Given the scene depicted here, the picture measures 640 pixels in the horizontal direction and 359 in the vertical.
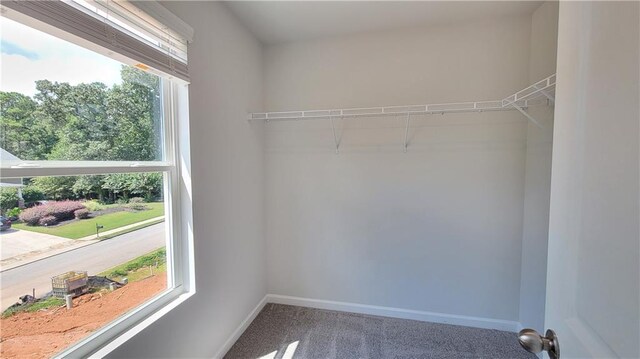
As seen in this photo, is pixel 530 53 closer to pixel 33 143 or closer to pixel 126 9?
pixel 126 9

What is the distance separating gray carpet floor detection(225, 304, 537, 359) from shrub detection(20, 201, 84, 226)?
139cm

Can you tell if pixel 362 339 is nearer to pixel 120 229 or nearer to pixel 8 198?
pixel 120 229

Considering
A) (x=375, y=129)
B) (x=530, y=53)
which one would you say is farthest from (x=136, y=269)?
(x=530, y=53)

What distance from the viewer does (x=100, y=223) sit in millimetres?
1172

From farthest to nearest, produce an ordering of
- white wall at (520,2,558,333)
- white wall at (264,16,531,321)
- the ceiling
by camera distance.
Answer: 1. white wall at (264,16,531,321)
2. the ceiling
3. white wall at (520,2,558,333)

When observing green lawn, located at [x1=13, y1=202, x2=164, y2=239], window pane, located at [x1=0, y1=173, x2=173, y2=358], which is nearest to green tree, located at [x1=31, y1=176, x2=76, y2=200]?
window pane, located at [x1=0, y1=173, x2=173, y2=358]

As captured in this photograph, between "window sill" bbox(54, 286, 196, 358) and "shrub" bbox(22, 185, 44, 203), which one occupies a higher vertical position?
"shrub" bbox(22, 185, 44, 203)

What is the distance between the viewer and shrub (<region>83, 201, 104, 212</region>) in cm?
111

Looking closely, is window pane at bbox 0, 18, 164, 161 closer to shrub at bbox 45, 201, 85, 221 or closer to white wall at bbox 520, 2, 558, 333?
shrub at bbox 45, 201, 85, 221

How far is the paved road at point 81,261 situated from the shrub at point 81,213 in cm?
13

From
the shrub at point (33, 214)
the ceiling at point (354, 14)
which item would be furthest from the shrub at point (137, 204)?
the ceiling at point (354, 14)

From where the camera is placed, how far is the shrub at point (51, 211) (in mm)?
924

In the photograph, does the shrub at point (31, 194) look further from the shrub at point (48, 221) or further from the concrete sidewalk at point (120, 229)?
the concrete sidewalk at point (120, 229)

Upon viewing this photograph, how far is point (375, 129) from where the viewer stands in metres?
2.22
